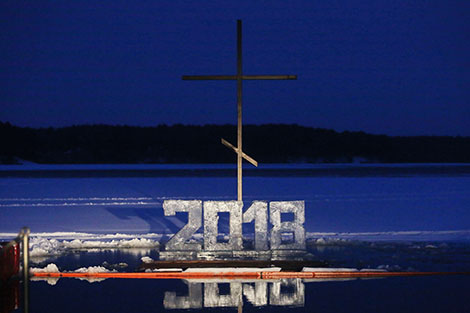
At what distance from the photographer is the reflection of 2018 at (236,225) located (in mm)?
11531

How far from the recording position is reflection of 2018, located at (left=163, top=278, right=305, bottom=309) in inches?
322

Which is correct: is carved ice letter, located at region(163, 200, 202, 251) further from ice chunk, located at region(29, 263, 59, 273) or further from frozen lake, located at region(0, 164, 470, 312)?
ice chunk, located at region(29, 263, 59, 273)

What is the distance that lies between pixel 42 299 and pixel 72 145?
84.1 m

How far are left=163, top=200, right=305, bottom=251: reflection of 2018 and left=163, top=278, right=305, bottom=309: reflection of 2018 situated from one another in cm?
191

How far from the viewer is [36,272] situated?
10266 mm

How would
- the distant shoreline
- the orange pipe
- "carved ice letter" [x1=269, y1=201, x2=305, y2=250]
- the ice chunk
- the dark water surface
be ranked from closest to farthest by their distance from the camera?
1. the dark water surface
2. the orange pipe
3. the ice chunk
4. "carved ice letter" [x1=269, y1=201, x2=305, y2=250]
5. the distant shoreline

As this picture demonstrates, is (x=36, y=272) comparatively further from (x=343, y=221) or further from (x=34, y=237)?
Answer: (x=343, y=221)

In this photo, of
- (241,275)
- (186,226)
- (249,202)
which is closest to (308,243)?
(186,226)

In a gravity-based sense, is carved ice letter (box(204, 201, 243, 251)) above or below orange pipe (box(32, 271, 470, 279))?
above

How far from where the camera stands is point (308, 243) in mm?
13289

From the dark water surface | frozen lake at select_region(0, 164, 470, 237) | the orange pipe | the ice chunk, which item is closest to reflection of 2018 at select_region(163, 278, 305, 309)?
the dark water surface

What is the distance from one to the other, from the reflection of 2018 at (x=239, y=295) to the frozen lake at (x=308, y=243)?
1cm

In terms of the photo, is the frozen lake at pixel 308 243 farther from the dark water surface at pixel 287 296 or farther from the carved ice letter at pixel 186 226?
the carved ice letter at pixel 186 226

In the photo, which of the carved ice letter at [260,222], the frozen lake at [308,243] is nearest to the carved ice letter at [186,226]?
the frozen lake at [308,243]
